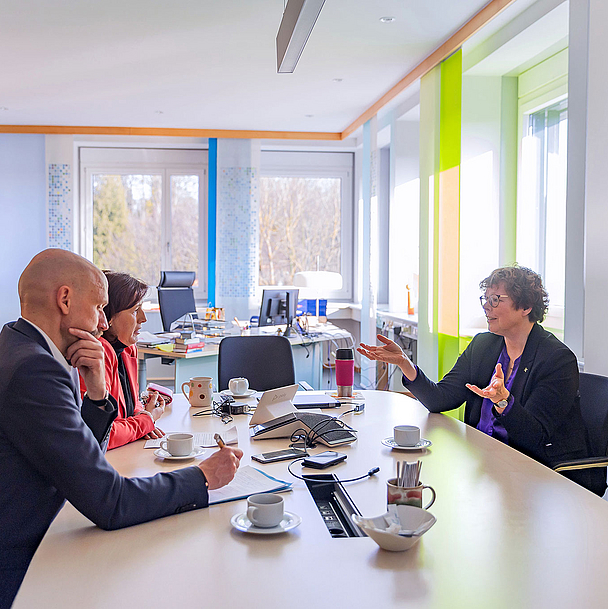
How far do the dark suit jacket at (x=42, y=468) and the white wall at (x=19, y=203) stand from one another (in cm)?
676

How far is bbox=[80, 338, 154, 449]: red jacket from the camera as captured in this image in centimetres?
202

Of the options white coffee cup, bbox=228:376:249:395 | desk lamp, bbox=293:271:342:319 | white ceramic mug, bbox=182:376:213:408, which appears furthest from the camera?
desk lamp, bbox=293:271:342:319

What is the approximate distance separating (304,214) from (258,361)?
5081 millimetres

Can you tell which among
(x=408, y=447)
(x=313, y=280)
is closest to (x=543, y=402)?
(x=408, y=447)

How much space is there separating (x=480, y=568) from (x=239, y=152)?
7.08 m

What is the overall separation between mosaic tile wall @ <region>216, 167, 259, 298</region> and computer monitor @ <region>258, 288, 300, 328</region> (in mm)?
2269

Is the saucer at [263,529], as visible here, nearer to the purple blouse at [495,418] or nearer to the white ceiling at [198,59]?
the purple blouse at [495,418]

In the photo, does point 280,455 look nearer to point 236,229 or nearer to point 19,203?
point 236,229

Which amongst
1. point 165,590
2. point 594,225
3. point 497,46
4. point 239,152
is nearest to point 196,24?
point 497,46

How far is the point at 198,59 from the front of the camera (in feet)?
16.5

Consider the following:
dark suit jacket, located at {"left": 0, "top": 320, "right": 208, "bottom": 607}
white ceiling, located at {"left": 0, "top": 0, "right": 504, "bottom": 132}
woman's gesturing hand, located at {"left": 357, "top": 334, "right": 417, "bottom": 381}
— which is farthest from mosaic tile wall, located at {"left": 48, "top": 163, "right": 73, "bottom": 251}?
dark suit jacket, located at {"left": 0, "top": 320, "right": 208, "bottom": 607}

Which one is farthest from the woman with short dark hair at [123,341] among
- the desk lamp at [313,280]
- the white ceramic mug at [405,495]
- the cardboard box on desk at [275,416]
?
the desk lamp at [313,280]

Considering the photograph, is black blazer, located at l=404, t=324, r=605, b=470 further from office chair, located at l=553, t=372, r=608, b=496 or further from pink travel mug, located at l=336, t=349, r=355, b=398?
pink travel mug, located at l=336, t=349, r=355, b=398

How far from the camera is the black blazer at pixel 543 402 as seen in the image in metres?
2.19
